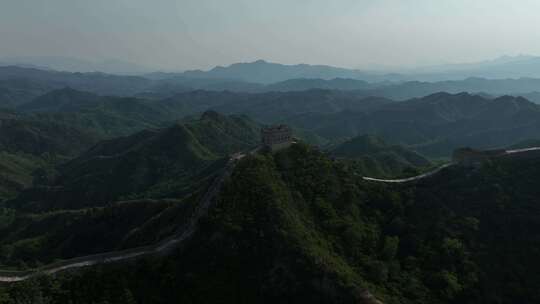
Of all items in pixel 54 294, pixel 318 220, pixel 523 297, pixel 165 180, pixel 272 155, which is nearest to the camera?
pixel 54 294

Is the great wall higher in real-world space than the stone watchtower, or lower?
lower

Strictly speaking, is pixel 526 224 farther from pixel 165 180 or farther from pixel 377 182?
pixel 165 180

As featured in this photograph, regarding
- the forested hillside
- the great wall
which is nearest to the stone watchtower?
the forested hillside

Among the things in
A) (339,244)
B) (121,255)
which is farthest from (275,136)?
(121,255)

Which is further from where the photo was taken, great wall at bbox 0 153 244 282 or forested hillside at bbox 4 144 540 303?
A: great wall at bbox 0 153 244 282

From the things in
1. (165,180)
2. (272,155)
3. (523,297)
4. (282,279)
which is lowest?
(165,180)

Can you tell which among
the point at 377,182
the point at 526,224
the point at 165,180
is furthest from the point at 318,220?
the point at 165,180

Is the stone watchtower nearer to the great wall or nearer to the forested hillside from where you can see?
the forested hillside

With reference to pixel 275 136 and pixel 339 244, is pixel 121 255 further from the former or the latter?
pixel 275 136
